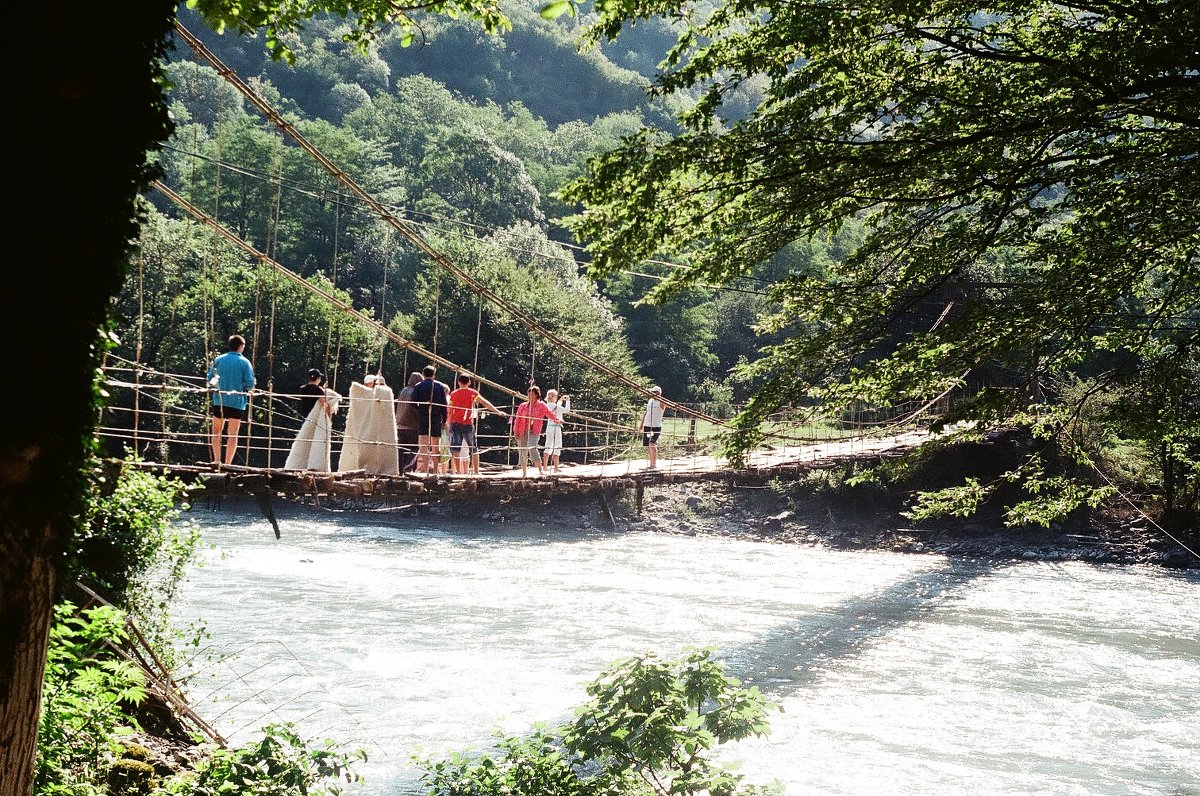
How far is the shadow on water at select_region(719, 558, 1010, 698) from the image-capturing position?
904 centimetres

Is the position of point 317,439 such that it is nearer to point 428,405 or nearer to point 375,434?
point 375,434

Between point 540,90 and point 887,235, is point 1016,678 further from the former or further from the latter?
point 540,90

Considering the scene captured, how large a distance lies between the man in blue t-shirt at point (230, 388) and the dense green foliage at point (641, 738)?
12.4ft

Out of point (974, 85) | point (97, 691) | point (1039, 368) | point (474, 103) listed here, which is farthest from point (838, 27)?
point (474, 103)

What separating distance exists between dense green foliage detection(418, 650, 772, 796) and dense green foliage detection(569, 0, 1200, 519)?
1.09m

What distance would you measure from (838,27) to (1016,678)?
7.26m

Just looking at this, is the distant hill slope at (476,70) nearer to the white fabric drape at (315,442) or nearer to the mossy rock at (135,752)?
A: the white fabric drape at (315,442)

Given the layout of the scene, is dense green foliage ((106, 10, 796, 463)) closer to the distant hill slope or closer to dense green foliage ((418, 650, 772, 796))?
the distant hill slope

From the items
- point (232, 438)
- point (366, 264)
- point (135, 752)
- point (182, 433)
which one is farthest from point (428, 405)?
point (366, 264)

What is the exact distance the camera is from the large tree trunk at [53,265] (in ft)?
4.59

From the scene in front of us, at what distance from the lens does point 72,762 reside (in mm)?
3854

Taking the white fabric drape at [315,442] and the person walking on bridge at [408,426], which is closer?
the white fabric drape at [315,442]

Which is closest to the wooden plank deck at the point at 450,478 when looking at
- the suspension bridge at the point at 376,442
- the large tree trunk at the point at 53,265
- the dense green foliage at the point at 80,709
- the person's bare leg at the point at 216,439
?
the suspension bridge at the point at 376,442

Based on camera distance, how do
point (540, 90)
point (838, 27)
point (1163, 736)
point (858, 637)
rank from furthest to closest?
point (540, 90)
point (858, 637)
point (1163, 736)
point (838, 27)
